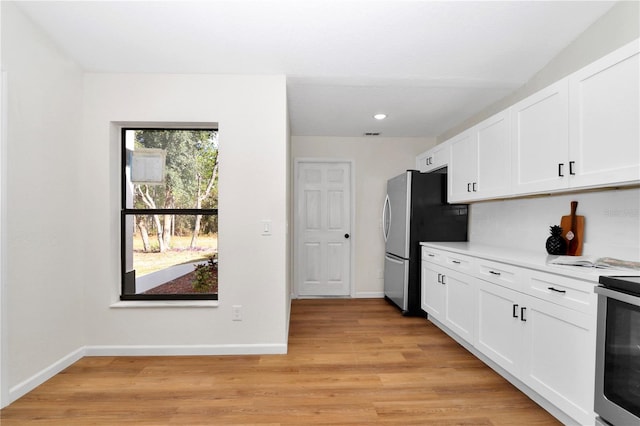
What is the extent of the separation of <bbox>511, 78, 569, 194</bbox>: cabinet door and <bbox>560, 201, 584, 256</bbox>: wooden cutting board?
0.95 ft

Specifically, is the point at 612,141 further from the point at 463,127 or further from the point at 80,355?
the point at 80,355

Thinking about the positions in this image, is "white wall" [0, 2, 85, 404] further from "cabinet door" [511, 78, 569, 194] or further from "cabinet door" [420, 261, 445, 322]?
"cabinet door" [511, 78, 569, 194]

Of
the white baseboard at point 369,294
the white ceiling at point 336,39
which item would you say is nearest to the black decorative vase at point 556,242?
the white ceiling at point 336,39

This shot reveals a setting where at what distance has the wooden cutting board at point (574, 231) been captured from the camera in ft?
7.68

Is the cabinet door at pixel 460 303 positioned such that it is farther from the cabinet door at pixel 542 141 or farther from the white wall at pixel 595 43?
the white wall at pixel 595 43

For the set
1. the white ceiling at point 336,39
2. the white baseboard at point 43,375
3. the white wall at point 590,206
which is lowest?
the white baseboard at point 43,375

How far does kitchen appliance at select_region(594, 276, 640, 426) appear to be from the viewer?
4.68 feet

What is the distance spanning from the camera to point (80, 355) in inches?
108

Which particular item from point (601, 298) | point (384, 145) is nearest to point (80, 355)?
point (601, 298)

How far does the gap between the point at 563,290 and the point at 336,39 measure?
2.11 meters

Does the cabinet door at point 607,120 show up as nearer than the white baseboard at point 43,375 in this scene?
Yes

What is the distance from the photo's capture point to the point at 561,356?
1.86 m

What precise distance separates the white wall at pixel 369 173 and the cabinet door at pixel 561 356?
9.27 ft

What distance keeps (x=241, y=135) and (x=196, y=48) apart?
712 mm
